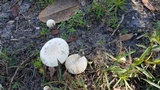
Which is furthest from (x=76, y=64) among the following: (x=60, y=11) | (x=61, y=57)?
(x=60, y=11)

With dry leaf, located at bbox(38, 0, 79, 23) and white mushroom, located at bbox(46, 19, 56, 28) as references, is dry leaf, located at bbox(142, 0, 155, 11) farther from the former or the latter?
white mushroom, located at bbox(46, 19, 56, 28)

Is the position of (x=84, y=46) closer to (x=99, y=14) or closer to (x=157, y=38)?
(x=99, y=14)

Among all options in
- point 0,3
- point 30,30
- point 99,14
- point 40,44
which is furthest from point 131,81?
point 0,3

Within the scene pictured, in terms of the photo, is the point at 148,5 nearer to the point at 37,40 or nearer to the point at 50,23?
the point at 50,23

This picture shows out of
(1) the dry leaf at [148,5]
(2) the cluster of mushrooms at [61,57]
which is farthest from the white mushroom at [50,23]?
(1) the dry leaf at [148,5]

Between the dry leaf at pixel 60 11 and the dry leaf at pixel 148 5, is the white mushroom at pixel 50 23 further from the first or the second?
the dry leaf at pixel 148 5

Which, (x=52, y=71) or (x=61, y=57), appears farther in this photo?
(x=52, y=71)
